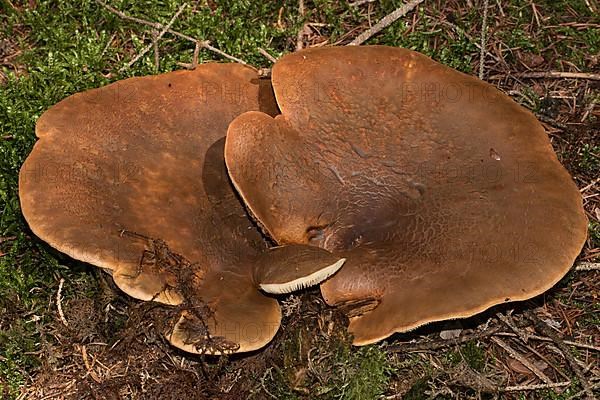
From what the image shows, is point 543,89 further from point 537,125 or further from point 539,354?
point 539,354

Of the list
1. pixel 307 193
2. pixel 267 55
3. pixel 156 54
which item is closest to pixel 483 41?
pixel 267 55

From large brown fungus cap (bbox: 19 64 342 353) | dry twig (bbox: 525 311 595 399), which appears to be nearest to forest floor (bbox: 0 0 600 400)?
dry twig (bbox: 525 311 595 399)

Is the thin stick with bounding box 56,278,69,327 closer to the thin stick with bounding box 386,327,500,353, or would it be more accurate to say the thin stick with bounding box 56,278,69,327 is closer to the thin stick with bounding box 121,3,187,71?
the thin stick with bounding box 121,3,187,71

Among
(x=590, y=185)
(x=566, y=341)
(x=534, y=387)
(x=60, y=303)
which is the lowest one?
(x=534, y=387)

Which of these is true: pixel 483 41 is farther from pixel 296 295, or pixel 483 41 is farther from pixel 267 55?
pixel 296 295

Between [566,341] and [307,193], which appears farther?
[566,341]

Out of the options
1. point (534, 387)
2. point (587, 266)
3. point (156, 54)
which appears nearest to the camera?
point (534, 387)

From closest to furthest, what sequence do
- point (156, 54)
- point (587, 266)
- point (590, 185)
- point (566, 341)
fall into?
point (566, 341)
point (587, 266)
point (590, 185)
point (156, 54)
